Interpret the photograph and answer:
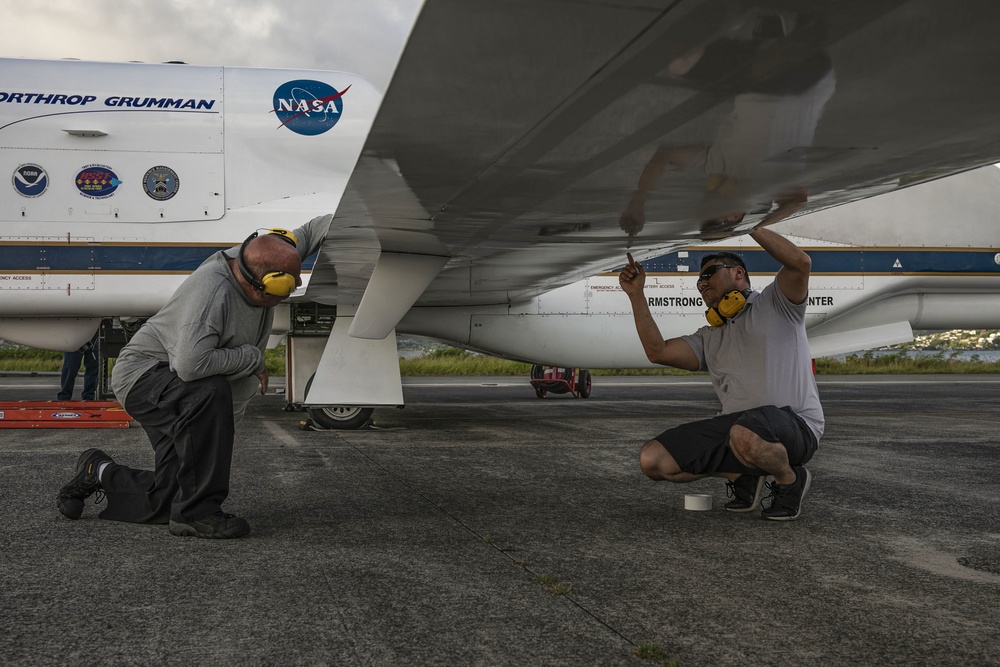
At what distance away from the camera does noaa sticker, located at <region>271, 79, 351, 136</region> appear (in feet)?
28.1

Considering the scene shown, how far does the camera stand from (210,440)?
12.0 feet

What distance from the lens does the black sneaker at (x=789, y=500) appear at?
4027mm

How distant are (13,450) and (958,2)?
6.55 metres

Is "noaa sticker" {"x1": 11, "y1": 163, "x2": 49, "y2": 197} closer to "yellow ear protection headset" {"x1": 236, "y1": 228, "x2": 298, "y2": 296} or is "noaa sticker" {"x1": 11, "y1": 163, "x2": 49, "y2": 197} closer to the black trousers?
the black trousers

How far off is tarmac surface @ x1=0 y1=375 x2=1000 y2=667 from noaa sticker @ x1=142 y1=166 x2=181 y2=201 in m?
3.18

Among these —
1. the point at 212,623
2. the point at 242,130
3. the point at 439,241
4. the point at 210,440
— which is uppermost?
the point at 242,130

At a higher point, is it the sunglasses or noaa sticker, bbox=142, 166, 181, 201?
noaa sticker, bbox=142, 166, 181, 201

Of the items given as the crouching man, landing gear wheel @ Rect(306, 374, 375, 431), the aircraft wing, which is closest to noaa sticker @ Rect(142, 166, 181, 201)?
landing gear wheel @ Rect(306, 374, 375, 431)

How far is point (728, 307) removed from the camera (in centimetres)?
420

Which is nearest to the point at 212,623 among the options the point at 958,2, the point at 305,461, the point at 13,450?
the point at 958,2

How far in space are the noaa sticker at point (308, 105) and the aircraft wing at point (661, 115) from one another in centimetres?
395

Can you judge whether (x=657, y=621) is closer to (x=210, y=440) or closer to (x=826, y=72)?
(x=826, y=72)

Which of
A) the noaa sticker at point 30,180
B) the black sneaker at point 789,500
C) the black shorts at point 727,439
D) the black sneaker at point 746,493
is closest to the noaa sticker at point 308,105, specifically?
the noaa sticker at point 30,180

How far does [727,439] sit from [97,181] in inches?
269
